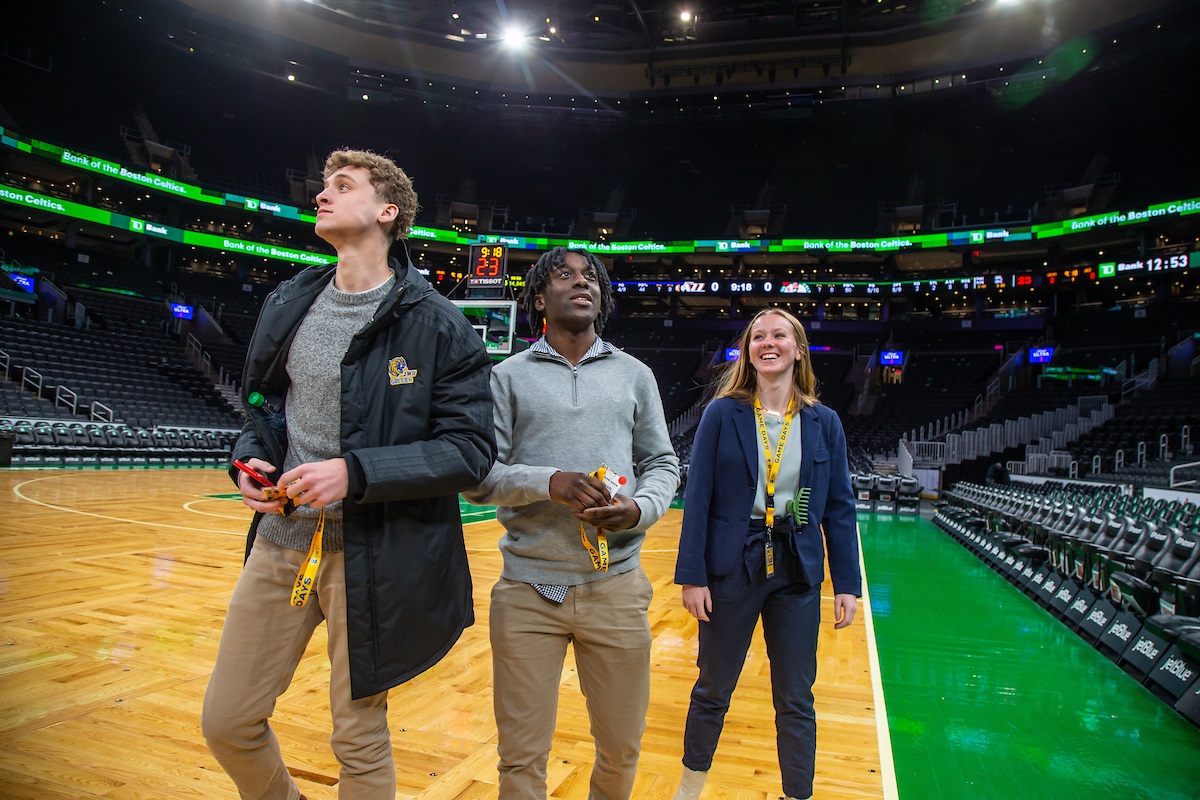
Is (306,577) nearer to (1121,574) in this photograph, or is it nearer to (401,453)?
(401,453)

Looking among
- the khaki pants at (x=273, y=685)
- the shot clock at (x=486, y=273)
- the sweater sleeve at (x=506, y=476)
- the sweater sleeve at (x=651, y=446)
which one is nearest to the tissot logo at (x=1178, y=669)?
the sweater sleeve at (x=651, y=446)

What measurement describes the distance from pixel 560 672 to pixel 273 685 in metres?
0.66

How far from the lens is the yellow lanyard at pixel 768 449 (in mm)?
2389

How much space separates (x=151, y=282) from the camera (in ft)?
89.1

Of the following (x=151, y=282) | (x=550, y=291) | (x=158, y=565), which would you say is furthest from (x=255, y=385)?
(x=151, y=282)

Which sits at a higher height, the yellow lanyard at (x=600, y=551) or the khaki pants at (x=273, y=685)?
the yellow lanyard at (x=600, y=551)

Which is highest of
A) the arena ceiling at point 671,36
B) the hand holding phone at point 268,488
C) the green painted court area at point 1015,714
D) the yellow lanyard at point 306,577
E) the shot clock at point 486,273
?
the arena ceiling at point 671,36

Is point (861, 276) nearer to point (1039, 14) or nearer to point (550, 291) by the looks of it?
point (1039, 14)

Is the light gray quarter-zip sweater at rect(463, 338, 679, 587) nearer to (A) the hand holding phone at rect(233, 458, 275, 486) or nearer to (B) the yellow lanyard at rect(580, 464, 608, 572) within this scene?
(B) the yellow lanyard at rect(580, 464, 608, 572)

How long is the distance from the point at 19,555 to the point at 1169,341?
28.6 meters

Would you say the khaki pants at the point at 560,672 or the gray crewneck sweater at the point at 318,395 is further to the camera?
the khaki pants at the point at 560,672

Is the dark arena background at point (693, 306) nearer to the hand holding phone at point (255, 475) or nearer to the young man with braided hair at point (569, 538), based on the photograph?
the young man with braided hair at point (569, 538)

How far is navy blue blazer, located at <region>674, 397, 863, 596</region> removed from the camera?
2316mm

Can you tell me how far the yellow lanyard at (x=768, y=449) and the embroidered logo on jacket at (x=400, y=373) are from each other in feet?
4.17
